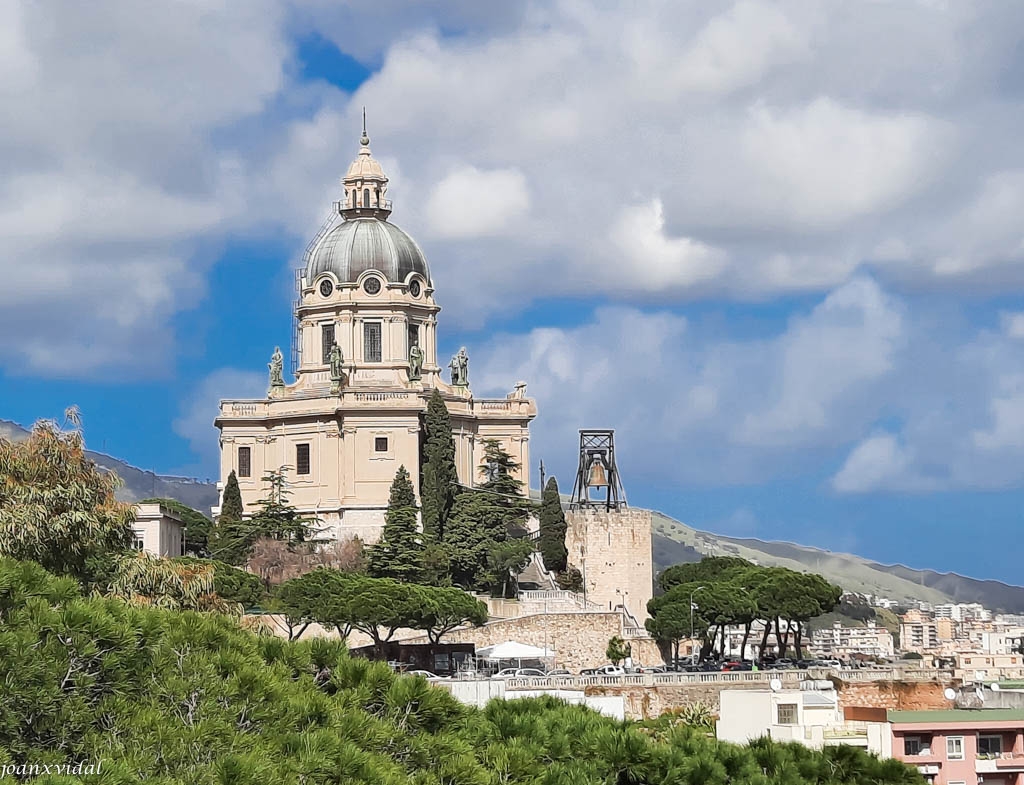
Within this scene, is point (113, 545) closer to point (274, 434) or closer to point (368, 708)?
point (368, 708)

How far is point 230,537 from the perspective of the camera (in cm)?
7975

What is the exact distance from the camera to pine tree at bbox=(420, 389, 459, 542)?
265 feet

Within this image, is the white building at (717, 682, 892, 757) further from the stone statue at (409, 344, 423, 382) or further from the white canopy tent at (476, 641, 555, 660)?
the stone statue at (409, 344, 423, 382)

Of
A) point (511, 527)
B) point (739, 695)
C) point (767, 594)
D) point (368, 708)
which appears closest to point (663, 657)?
point (767, 594)

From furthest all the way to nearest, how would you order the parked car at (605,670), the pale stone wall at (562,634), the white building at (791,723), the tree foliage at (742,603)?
the tree foliage at (742,603) < the pale stone wall at (562,634) < the parked car at (605,670) < the white building at (791,723)

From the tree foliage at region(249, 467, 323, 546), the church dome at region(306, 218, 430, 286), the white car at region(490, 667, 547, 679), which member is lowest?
the white car at region(490, 667, 547, 679)

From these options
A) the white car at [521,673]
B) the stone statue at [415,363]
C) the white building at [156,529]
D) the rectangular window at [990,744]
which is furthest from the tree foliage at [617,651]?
the rectangular window at [990,744]

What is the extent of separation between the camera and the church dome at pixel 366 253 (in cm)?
9206

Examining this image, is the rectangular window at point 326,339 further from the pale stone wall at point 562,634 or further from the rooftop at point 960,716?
the rooftop at point 960,716

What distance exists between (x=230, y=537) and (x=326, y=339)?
15638 millimetres

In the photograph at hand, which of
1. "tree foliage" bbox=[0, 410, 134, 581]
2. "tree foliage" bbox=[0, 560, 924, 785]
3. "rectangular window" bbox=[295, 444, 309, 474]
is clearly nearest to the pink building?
"tree foliage" bbox=[0, 560, 924, 785]

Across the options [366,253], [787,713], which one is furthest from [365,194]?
[787,713]

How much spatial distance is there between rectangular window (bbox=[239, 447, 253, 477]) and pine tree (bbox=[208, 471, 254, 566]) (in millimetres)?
5763

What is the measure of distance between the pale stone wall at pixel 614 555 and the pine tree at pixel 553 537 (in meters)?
0.51
